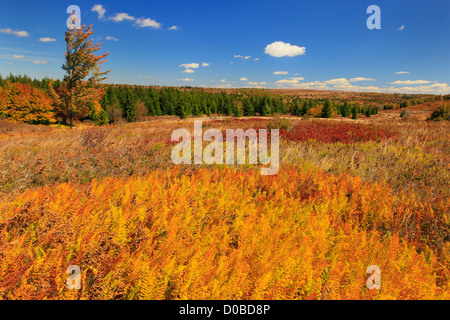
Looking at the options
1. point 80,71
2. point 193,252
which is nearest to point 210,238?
point 193,252

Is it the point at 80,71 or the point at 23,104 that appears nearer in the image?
the point at 80,71

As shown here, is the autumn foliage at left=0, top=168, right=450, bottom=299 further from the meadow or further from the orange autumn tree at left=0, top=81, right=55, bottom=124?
the orange autumn tree at left=0, top=81, right=55, bottom=124

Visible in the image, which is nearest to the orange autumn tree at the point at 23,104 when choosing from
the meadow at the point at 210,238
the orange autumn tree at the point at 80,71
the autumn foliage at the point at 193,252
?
the orange autumn tree at the point at 80,71

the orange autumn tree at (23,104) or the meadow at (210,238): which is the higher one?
the orange autumn tree at (23,104)

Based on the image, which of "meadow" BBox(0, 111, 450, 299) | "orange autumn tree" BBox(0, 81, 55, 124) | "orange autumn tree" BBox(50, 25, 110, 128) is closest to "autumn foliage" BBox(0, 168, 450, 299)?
"meadow" BBox(0, 111, 450, 299)

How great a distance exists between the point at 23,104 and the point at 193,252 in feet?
166

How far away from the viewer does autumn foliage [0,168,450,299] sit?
1869 millimetres

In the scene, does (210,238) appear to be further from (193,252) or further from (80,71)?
(80,71)

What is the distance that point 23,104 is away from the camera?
126 feet

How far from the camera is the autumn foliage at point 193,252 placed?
1.87 metres

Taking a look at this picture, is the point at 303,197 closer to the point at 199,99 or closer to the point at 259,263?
the point at 259,263

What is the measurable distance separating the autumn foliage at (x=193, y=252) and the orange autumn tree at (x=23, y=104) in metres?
47.4

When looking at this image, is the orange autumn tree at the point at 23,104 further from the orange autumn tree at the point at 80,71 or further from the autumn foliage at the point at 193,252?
the autumn foliage at the point at 193,252
